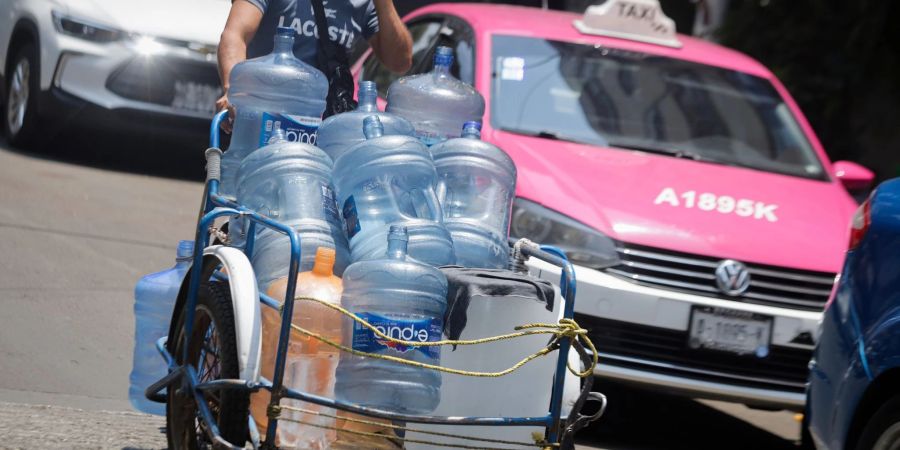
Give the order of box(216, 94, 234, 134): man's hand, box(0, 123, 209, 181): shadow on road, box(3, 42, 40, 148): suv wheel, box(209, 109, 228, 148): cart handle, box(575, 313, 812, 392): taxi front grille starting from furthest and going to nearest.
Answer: box(0, 123, 209, 181): shadow on road → box(3, 42, 40, 148): suv wheel → box(575, 313, 812, 392): taxi front grille → box(216, 94, 234, 134): man's hand → box(209, 109, 228, 148): cart handle

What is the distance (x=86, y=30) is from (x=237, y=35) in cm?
585

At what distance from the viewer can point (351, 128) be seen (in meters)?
4.38

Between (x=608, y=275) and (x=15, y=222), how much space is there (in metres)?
4.16

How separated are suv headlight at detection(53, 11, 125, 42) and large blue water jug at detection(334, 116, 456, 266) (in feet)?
22.6

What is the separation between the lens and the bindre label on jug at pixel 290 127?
4281mm

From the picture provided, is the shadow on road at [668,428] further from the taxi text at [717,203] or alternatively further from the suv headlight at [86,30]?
the suv headlight at [86,30]

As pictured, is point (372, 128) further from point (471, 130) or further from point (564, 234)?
point (564, 234)

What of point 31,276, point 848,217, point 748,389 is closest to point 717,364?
point 748,389

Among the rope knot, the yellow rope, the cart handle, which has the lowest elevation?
the rope knot

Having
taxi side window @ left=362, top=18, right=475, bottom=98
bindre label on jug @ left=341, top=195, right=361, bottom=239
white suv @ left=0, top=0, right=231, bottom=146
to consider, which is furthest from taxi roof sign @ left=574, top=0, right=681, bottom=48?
bindre label on jug @ left=341, top=195, right=361, bottom=239

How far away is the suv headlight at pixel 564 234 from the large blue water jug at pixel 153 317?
1.84 metres

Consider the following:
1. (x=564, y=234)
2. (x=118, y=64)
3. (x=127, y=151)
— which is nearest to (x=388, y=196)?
(x=564, y=234)

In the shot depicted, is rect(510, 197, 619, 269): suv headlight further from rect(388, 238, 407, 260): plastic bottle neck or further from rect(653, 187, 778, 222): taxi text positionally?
rect(388, 238, 407, 260): plastic bottle neck

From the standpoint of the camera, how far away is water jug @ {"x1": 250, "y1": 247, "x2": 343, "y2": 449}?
3.62m
